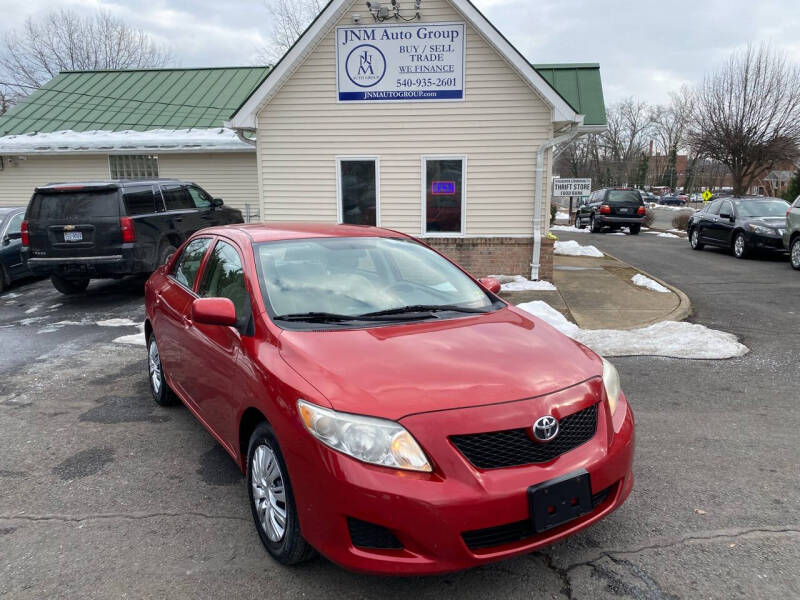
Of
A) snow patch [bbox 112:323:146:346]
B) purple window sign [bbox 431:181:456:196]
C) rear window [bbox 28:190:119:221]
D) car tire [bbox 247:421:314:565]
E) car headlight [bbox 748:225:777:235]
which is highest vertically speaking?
purple window sign [bbox 431:181:456:196]

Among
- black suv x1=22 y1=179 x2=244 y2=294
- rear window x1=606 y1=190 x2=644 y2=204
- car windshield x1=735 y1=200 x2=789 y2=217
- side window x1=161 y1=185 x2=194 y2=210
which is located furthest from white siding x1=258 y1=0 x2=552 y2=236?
rear window x1=606 y1=190 x2=644 y2=204

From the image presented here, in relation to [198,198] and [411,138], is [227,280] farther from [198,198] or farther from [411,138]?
[198,198]

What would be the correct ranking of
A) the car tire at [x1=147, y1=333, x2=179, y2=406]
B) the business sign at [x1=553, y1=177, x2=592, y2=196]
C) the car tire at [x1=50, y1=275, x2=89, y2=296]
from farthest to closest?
the business sign at [x1=553, y1=177, x2=592, y2=196], the car tire at [x1=50, y1=275, x2=89, y2=296], the car tire at [x1=147, y1=333, x2=179, y2=406]

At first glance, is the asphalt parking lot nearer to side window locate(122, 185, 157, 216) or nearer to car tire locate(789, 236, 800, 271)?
side window locate(122, 185, 157, 216)

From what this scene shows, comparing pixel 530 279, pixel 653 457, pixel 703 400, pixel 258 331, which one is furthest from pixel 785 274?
pixel 258 331

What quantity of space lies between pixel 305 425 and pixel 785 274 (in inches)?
491

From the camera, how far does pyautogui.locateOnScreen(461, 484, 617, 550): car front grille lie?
2.28 m

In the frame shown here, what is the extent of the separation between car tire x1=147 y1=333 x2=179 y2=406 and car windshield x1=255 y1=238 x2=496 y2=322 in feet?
6.18

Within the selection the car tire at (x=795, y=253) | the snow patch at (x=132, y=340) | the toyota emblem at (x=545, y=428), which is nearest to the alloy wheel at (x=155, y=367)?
the snow patch at (x=132, y=340)

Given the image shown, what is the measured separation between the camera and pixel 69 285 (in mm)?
10195

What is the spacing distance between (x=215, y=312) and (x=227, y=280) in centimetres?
60

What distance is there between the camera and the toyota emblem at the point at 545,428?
7.94 ft

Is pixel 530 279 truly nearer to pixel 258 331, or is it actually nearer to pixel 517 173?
pixel 517 173

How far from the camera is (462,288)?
3.89 metres
